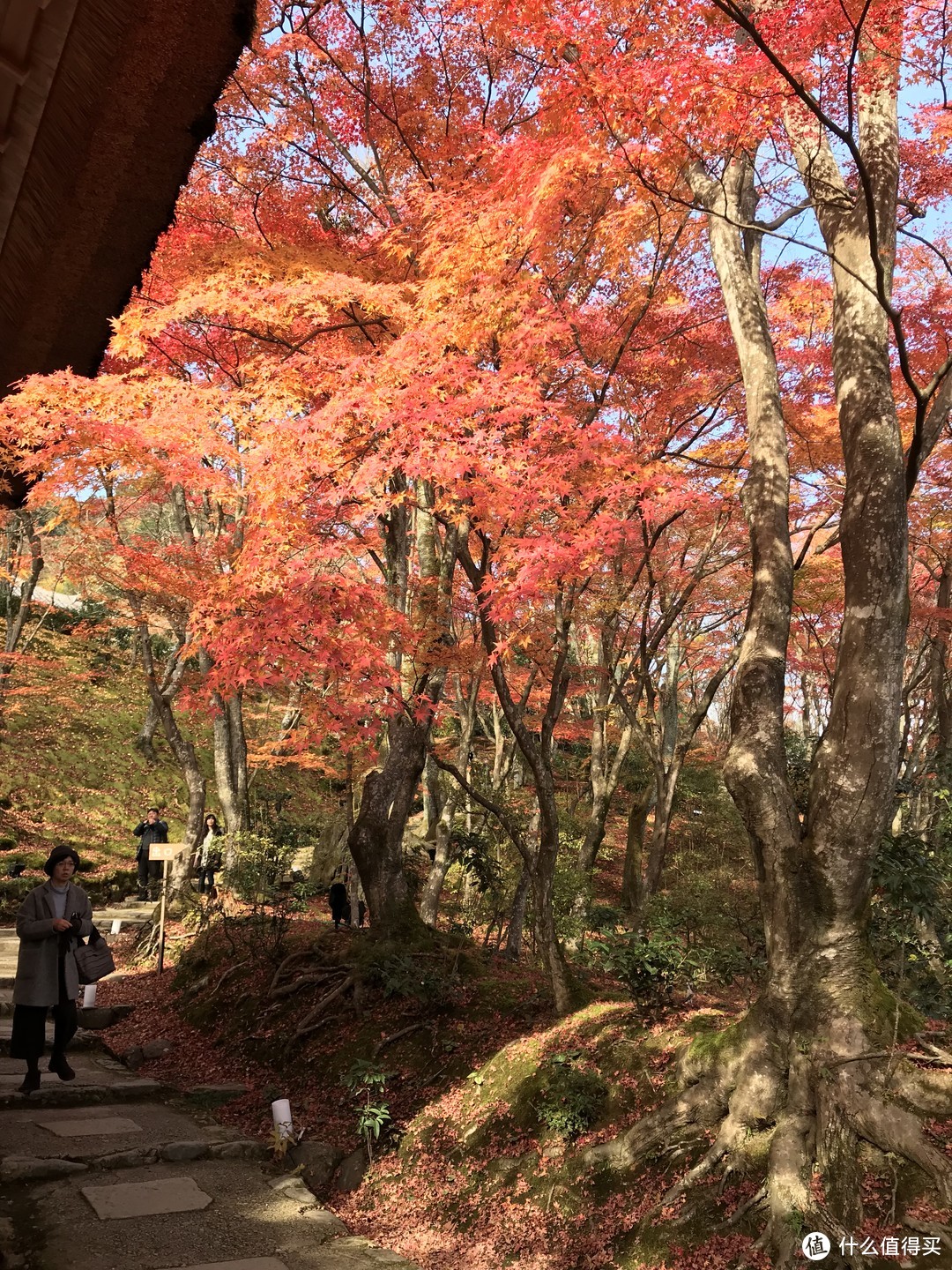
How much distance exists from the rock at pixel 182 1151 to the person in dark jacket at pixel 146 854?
352 inches

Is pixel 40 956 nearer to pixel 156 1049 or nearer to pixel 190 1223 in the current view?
pixel 190 1223

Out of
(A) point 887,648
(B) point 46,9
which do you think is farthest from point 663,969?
(B) point 46,9

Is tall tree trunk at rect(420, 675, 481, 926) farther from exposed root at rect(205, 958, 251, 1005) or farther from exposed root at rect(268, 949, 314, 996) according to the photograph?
exposed root at rect(205, 958, 251, 1005)

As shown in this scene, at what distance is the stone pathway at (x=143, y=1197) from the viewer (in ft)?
15.2

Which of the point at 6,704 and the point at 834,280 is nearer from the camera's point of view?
the point at 834,280

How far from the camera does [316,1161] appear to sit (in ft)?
21.0

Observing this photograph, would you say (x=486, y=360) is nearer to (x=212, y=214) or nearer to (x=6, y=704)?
(x=212, y=214)

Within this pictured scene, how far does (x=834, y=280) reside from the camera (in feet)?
19.1

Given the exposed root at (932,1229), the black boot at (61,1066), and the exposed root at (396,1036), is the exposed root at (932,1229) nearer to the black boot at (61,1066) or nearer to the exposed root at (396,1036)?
the exposed root at (396,1036)

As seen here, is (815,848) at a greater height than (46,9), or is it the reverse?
(46,9)

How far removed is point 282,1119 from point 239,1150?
1.21 ft

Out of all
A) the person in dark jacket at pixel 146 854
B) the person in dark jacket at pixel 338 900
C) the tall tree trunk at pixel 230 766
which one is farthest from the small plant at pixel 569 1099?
the person in dark jacket at pixel 146 854

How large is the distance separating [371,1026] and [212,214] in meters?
10.2

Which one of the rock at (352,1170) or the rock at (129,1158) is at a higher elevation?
the rock at (129,1158)
